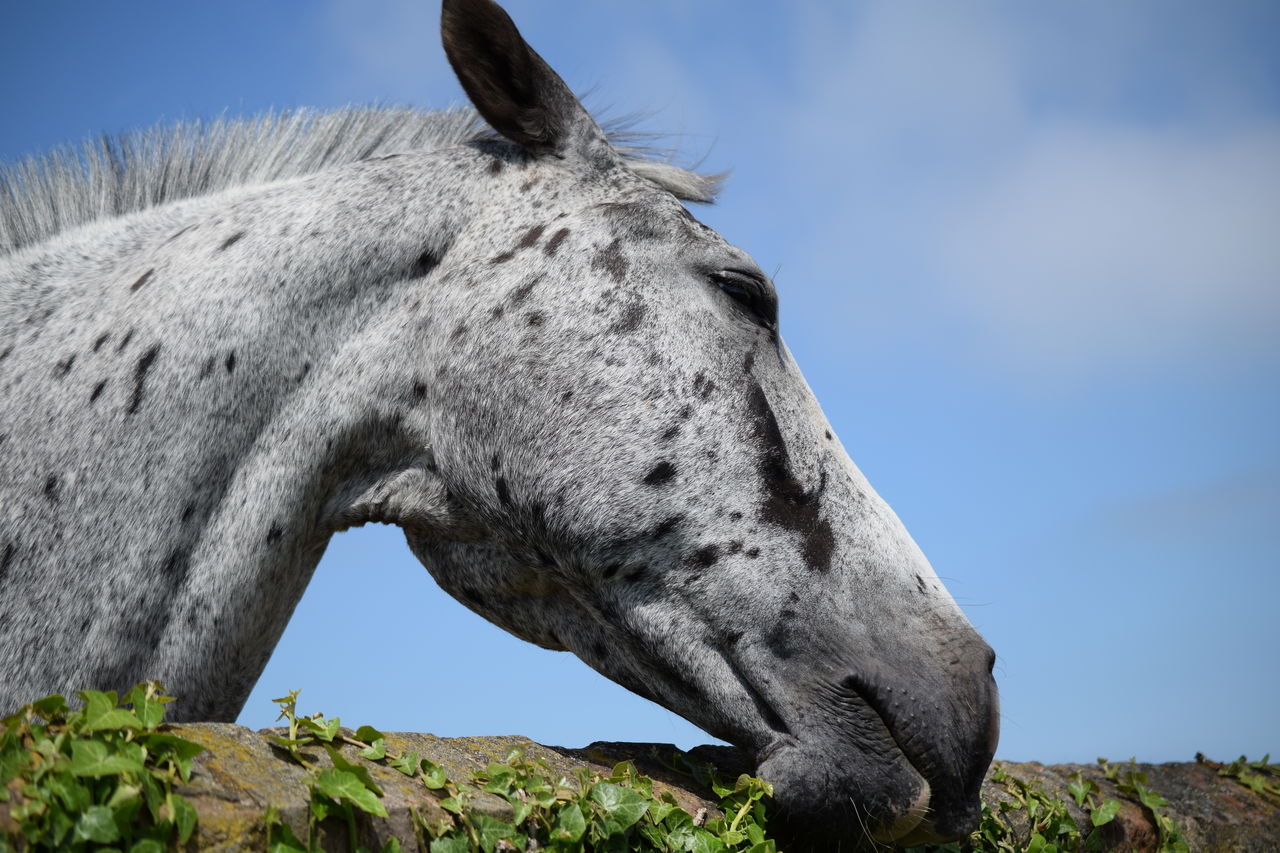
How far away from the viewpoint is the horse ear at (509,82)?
340 centimetres

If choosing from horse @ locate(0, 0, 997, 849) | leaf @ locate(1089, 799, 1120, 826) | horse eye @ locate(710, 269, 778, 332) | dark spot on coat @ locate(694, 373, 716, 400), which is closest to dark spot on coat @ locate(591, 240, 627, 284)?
horse @ locate(0, 0, 997, 849)

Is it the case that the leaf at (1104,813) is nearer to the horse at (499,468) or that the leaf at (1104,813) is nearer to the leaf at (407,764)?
the horse at (499,468)

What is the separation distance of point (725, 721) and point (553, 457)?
2.84 ft

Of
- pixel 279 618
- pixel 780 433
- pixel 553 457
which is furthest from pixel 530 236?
pixel 279 618

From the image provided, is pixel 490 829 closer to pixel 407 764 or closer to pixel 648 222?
pixel 407 764

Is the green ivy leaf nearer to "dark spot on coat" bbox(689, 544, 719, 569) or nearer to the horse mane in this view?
"dark spot on coat" bbox(689, 544, 719, 569)

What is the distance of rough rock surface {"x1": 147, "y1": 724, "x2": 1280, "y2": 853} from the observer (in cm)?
189

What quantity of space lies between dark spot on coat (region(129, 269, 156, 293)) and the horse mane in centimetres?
68

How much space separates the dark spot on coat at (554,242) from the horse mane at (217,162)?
70 cm

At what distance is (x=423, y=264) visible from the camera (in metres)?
3.31

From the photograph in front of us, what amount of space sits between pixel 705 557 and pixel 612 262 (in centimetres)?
95

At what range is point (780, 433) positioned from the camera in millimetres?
2992

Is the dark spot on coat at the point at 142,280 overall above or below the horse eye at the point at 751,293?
below

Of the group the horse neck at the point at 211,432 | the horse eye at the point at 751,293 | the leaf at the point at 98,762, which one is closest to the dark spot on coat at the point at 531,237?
the horse neck at the point at 211,432
